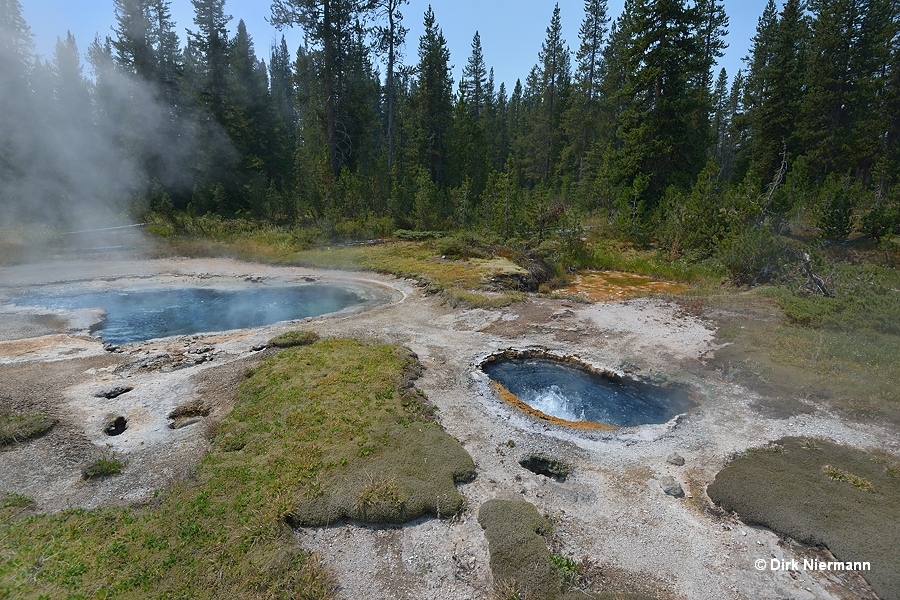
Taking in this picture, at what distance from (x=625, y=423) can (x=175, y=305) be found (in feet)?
53.8

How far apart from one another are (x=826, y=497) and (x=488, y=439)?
4.94 meters

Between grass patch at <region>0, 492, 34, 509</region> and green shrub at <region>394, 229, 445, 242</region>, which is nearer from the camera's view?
grass patch at <region>0, 492, 34, 509</region>

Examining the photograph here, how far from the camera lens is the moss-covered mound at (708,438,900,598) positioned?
5.46m

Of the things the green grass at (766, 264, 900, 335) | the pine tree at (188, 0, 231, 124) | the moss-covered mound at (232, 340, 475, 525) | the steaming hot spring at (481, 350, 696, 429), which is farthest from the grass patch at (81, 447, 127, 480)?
the pine tree at (188, 0, 231, 124)

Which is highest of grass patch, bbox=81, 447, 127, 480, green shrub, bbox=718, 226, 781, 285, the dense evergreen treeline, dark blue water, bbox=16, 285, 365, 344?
the dense evergreen treeline

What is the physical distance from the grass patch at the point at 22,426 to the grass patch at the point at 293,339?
4790 millimetres

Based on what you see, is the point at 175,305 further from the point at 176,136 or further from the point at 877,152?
the point at 877,152

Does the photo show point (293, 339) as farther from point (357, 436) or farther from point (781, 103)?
point (781, 103)

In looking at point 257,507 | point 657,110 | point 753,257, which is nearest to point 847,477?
point 257,507

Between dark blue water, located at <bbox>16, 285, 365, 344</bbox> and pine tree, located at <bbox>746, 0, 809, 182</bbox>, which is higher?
pine tree, located at <bbox>746, 0, 809, 182</bbox>

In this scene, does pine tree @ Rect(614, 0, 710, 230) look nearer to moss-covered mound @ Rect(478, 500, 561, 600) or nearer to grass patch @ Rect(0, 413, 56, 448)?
moss-covered mound @ Rect(478, 500, 561, 600)

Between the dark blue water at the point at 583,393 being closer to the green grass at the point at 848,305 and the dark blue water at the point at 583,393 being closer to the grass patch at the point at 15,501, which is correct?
the green grass at the point at 848,305

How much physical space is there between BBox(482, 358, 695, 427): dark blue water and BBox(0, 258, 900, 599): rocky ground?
0.49 meters

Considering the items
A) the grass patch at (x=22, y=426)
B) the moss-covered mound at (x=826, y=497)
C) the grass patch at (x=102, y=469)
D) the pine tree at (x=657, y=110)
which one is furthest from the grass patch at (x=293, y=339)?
the pine tree at (x=657, y=110)
